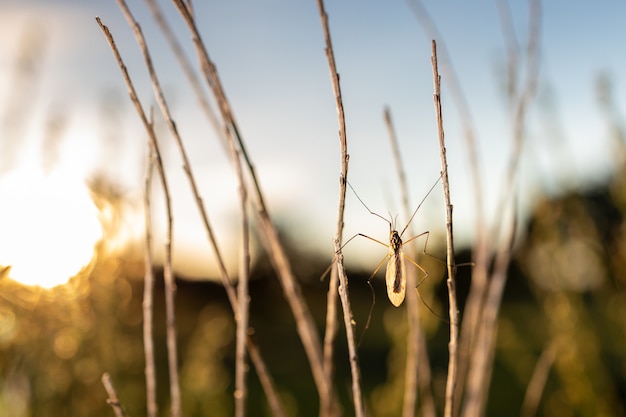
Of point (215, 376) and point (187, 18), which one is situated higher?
point (187, 18)

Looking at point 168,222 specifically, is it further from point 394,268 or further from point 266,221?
point 394,268

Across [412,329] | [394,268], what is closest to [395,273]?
[394,268]

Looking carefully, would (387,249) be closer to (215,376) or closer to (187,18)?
(187,18)

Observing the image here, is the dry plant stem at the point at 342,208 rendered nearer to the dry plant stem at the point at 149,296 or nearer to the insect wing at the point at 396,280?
the insect wing at the point at 396,280

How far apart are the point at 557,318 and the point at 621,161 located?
22.3 inches

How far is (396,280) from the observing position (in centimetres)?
60

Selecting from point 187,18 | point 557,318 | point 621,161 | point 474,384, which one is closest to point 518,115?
point 474,384

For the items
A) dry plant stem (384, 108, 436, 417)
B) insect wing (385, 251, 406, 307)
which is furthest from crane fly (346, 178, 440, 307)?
dry plant stem (384, 108, 436, 417)

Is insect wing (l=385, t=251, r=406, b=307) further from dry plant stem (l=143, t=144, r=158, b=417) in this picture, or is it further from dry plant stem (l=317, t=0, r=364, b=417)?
dry plant stem (l=143, t=144, r=158, b=417)

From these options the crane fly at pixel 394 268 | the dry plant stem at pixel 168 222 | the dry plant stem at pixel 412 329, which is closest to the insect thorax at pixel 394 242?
the crane fly at pixel 394 268

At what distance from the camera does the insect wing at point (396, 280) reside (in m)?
0.58

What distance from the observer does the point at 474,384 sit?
96 cm

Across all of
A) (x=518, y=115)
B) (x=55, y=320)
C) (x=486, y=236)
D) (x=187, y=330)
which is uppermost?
(x=518, y=115)

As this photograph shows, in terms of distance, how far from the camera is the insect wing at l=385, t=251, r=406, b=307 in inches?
22.8
